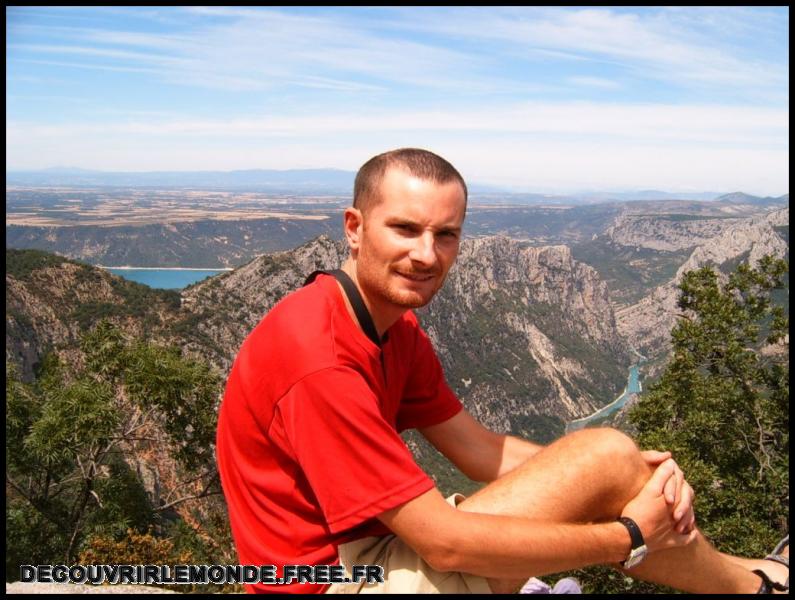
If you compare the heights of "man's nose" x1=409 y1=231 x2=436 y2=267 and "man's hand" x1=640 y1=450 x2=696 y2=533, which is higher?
"man's nose" x1=409 y1=231 x2=436 y2=267

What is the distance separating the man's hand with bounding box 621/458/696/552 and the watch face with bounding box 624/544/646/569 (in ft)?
0.18

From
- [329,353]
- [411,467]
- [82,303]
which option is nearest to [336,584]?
[411,467]

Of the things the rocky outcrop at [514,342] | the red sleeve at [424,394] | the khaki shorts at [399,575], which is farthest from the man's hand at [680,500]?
the rocky outcrop at [514,342]

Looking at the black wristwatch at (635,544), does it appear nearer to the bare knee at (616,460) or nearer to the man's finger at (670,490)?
the bare knee at (616,460)

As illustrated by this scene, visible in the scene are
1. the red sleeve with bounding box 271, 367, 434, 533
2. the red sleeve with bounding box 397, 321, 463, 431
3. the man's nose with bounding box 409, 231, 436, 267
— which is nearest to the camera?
the red sleeve with bounding box 271, 367, 434, 533

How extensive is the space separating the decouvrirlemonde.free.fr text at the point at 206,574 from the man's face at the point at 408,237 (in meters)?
1.22

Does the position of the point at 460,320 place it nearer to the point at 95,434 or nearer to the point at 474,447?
the point at 95,434

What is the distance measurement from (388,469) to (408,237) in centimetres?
99

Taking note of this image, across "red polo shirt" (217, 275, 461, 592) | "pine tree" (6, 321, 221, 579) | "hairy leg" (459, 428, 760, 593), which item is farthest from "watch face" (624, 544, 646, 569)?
"pine tree" (6, 321, 221, 579)

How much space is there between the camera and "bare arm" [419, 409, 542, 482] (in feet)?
12.3

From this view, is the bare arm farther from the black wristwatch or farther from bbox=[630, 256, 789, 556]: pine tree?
bbox=[630, 256, 789, 556]: pine tree

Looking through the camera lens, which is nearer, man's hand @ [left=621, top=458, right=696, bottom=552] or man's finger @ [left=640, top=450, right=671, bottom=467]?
man's hand @ [left=621, top=458, right=696, bottom=552]

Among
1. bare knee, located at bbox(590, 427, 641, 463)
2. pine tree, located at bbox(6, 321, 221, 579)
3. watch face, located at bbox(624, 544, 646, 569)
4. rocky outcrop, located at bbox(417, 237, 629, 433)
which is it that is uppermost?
bare knee, located at bbox(590, 427, 641, 463)

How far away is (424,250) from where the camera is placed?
267 centimetres
